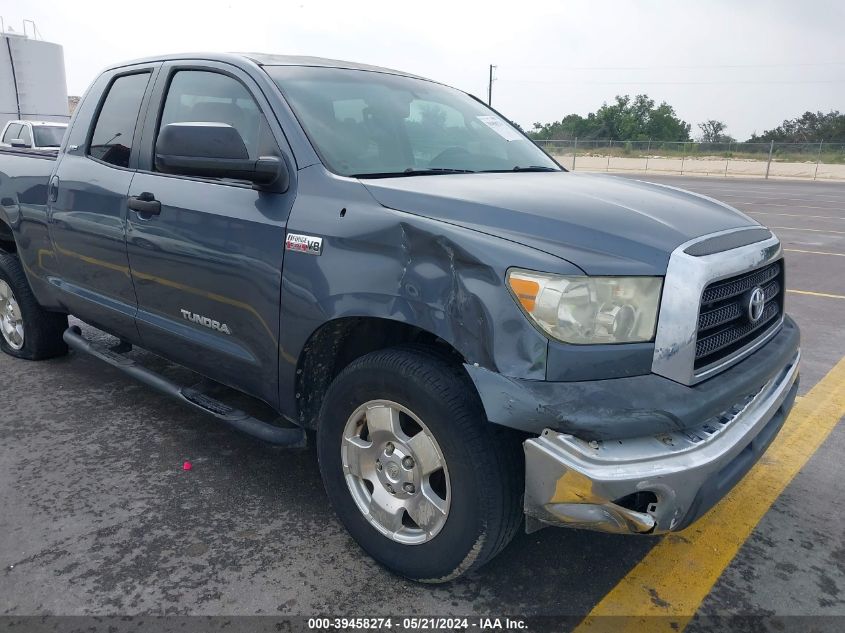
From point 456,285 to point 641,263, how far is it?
55 centimetres

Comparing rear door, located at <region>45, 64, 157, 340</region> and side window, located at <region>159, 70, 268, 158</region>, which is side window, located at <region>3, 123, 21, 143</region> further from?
side window, located at <region>159, 70, 268, 158</region>

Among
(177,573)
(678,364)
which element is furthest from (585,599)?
(177,573)

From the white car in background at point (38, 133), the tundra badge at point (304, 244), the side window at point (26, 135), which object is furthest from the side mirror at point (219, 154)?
the side window at point (26, 135)

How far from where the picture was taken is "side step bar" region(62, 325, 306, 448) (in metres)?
2.77

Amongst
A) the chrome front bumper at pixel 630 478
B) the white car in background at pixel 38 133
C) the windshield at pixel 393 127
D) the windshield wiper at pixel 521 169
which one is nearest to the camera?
the chrome front bumper at pixel 630 478

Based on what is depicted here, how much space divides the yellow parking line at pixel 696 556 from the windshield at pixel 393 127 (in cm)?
175

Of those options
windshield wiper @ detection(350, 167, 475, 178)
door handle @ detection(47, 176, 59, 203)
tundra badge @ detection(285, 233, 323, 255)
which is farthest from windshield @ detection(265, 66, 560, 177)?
door handle @ detection(47, 176, 59, 203)

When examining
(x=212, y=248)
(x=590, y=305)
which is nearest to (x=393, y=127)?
(x=212, y=248)

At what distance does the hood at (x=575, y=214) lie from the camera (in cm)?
201

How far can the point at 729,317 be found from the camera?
2.25 m

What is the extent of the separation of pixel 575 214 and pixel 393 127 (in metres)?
1.15

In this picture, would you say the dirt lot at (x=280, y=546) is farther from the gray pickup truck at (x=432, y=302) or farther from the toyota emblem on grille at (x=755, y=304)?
the toyota emblem on grille at (x=755, y=304)

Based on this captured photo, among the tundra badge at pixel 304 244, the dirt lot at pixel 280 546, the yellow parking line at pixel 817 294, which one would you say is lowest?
the dirt lot at pixel 280 546

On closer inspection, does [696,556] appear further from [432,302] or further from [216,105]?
[216,105]
